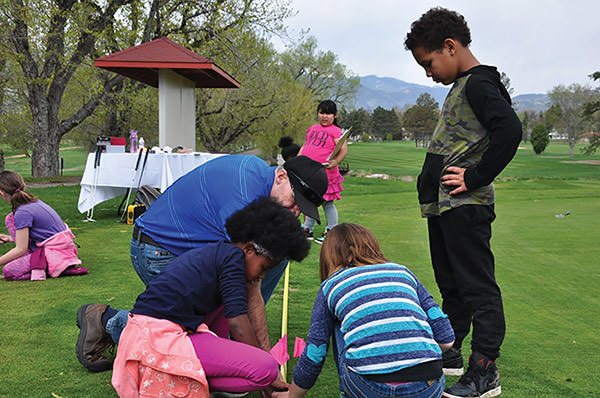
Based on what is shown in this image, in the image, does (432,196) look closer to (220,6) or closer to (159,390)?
(159,390)

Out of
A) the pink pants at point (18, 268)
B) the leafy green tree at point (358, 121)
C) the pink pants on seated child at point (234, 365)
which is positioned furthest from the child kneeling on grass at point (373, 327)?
the leafy green tree at point (358, 121)

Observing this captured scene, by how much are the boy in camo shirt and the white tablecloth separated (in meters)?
5.67

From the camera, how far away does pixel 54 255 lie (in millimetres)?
4387

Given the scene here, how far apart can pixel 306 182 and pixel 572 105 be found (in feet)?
169

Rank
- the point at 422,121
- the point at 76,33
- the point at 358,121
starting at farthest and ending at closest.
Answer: the point at 358,121 → the point at 422,121 → the point at 76,33

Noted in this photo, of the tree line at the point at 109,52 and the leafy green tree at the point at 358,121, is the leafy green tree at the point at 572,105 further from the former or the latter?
the tree line at the point at 109,52

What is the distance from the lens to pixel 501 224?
25.8 ft

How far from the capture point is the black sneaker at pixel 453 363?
263cm

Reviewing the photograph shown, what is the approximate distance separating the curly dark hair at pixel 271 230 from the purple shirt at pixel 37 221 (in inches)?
105

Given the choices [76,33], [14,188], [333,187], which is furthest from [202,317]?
[76,33]

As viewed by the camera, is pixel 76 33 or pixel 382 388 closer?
pixel 382 388

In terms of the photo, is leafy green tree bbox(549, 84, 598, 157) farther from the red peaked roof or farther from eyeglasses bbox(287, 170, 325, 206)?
eyeglasses bbox(287, 170, 325, 206)

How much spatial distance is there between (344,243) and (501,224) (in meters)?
6.45

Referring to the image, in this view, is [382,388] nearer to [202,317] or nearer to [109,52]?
[202,317]
